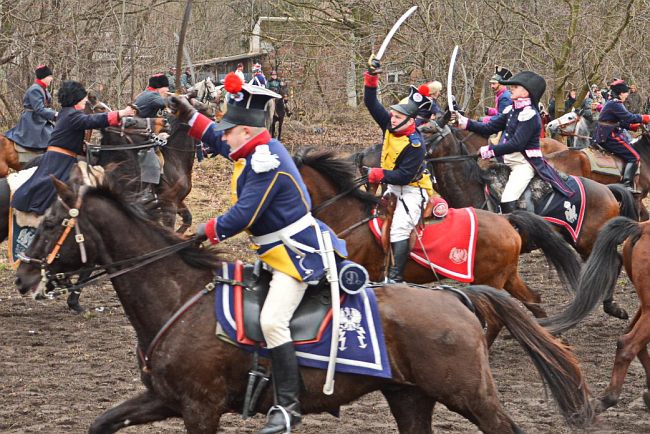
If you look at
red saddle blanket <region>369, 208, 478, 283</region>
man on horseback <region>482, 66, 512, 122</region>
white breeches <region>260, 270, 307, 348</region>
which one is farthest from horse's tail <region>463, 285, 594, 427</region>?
man on horseback <region>482, 66, 512, 122</region>

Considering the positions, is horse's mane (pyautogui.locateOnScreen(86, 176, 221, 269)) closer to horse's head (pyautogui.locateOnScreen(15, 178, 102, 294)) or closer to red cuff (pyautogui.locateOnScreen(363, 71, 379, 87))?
horse's head (pyautogui.locateOnScreen(15, 178, 102, 294))

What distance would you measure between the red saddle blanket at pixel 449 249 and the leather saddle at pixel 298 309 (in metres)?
3.08

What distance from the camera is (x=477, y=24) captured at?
68.1 ft

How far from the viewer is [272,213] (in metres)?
5.05

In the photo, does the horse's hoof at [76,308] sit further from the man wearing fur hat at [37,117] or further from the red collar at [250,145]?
the red collar at [250,145]

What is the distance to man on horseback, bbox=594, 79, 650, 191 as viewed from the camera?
13352 mm

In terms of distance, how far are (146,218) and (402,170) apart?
10.5 feet

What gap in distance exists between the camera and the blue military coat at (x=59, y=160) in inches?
348

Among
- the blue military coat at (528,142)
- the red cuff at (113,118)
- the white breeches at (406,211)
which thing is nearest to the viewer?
the white breeches at (406,211)

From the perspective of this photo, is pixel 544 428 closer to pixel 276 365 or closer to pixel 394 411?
pixel 394 411

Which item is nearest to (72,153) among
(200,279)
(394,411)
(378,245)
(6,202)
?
(6,202)

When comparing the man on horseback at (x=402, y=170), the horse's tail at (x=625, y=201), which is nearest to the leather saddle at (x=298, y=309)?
the man on horseback at (x=402, y=170)

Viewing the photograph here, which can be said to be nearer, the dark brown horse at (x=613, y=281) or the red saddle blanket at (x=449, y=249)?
the dark brown horse at (x=613, y=281)

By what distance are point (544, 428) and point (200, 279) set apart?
2890 mm
